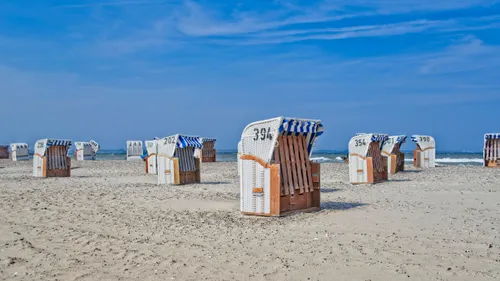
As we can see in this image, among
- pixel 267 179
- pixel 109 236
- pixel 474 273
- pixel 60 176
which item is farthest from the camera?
pixel 60 176

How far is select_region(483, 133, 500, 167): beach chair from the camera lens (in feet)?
99.2

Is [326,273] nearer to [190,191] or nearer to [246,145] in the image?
[246,145]

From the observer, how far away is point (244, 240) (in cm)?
727

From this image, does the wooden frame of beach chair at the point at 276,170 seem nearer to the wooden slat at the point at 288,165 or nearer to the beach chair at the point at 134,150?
the wooden slat at the point at 288,165

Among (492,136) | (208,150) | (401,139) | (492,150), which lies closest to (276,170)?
(401,139)

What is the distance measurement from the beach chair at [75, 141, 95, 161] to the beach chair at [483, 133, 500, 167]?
37.0 metres

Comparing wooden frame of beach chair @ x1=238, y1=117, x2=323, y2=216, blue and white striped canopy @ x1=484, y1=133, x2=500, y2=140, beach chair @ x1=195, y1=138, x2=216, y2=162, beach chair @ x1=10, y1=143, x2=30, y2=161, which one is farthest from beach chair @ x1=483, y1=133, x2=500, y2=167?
beach chair @ x1=10, y1=143, x2=30, y2=161

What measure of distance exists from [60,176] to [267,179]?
643 inches

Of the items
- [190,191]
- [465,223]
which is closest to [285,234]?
[465,223]

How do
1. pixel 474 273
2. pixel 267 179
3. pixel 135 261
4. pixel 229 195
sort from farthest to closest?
pixel 229 195 < pixel 267 179 < pixel 135 261 < pixel 474 273

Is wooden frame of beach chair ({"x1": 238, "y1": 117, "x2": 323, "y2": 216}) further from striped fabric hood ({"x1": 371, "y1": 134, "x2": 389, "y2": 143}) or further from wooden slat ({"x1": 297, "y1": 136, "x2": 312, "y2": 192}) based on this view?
striped fabric hood ({"x1": 371, "y1": 134, "x2": 389, "y2": 143})

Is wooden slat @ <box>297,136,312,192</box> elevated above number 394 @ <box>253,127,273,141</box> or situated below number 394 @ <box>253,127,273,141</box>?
below

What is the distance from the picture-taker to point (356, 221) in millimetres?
8836

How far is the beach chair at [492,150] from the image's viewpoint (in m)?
30.2
